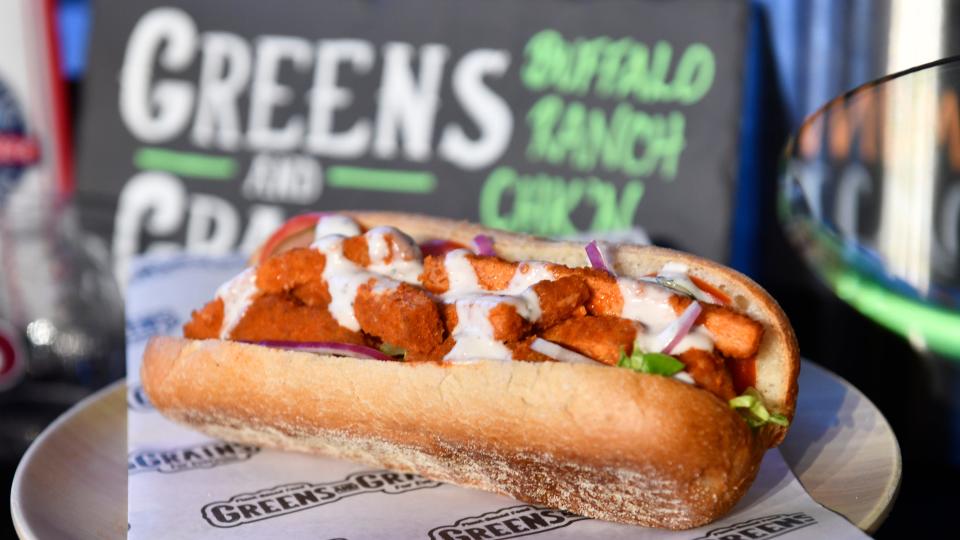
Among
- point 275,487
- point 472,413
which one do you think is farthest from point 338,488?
point 472,413

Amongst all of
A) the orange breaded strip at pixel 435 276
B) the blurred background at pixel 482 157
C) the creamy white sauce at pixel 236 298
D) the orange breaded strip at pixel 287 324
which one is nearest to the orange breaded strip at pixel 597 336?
the orange breaded strip at pixel 435 276

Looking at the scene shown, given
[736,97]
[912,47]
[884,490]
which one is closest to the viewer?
[884,490]

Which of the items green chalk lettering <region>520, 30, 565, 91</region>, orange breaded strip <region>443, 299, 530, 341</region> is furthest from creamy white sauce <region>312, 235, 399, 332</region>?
green chalk lettering <region>520, 30, 565, 91</region>

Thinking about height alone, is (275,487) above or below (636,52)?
below

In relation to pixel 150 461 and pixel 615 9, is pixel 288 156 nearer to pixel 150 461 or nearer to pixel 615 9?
pixel 615 9

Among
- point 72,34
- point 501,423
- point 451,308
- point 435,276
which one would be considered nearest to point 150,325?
point 435,276

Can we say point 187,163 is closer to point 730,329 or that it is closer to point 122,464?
point 122,464

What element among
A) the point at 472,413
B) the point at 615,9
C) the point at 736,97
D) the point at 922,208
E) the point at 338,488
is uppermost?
the point at 615,9
